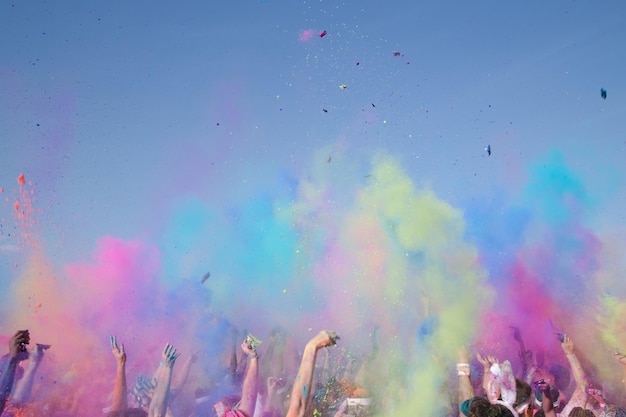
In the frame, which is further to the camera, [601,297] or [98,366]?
[601,297]

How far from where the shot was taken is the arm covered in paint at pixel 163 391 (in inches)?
218

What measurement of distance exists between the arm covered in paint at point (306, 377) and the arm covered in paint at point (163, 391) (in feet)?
6.57

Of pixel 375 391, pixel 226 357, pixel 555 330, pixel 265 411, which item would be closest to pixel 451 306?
pixel 555 330

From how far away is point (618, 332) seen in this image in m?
12.5

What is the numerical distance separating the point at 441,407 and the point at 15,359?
577cm

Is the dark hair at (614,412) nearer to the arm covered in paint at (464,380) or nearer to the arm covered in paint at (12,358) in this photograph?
the arm covered in paint at (464,380)

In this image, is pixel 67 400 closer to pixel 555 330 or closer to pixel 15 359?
pixel 15 359

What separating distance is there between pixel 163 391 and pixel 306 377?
2169 mm

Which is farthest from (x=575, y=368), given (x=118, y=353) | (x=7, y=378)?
(x=7, y=378)

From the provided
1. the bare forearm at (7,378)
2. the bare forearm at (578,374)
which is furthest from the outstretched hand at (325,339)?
the bare forearm at (578,374)

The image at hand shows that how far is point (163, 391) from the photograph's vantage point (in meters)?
5.64

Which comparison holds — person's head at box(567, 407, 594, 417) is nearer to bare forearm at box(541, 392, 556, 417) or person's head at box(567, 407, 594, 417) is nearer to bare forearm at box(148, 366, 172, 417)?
bare forearm at box(541, 392, 556, 417)

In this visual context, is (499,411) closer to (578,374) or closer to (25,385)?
(578,374)

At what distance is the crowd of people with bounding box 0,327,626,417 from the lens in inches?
167
